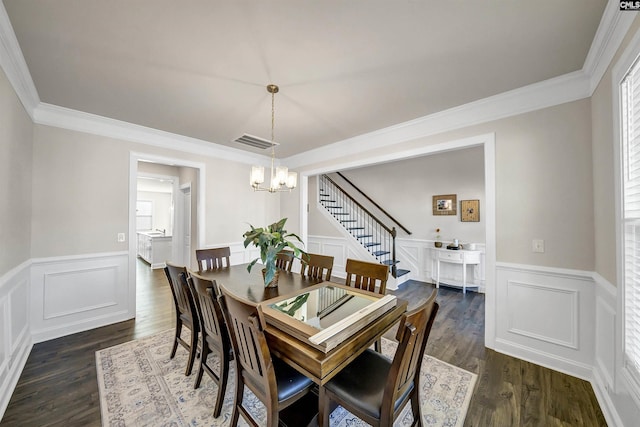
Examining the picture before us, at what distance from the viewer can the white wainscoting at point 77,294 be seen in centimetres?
270

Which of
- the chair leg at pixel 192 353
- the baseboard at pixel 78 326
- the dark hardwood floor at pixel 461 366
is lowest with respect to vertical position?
the dark hardwood floor at pixel 461 366

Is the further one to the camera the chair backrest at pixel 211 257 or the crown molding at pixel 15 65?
the chair backrest at pixel 211 257

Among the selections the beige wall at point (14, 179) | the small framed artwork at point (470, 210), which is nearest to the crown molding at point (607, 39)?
the small framed artwork at point (470, 210)

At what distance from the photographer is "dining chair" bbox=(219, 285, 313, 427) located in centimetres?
120

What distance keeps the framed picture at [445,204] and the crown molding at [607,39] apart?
3.01 metres

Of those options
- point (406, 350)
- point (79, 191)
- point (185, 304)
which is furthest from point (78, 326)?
point (406, 350)

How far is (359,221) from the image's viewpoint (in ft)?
20.2

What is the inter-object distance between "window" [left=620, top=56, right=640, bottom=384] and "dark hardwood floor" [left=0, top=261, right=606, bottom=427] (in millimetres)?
672

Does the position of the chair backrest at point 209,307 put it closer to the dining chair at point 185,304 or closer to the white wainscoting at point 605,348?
the dining chair at point 185,304

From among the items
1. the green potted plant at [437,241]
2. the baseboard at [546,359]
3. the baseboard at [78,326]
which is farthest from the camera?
the green potted plant at [437,241]

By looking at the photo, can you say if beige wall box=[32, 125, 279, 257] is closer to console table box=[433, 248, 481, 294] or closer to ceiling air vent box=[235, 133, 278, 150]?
ceiling air vent box=[235, 133, 278, 150]

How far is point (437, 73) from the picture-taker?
82.7 inches

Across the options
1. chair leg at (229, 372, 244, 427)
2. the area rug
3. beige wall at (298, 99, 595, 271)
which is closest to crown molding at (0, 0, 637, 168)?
beige wall at (298, 99, 595, 271)

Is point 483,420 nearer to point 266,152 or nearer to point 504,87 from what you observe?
point 504,87
